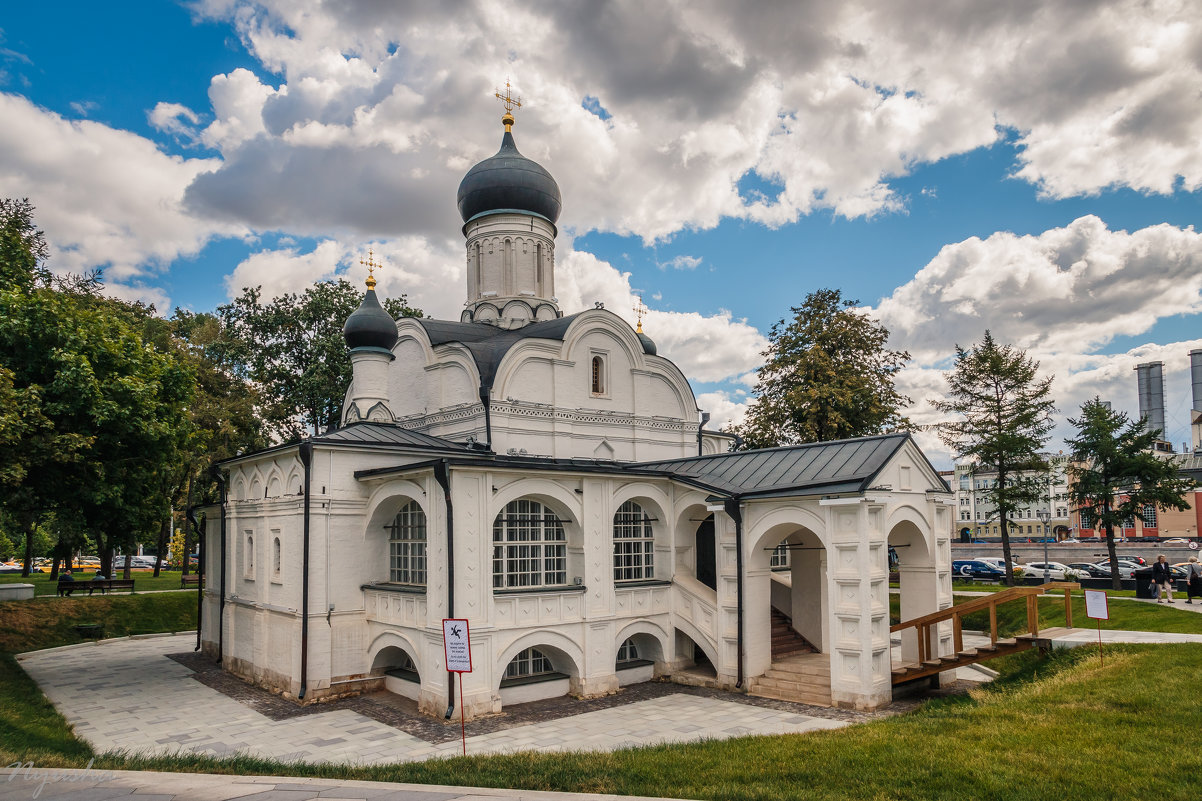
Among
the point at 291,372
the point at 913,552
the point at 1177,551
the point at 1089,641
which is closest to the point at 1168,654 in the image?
the point at 1089,641

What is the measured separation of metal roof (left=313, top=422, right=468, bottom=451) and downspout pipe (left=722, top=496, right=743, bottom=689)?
20.8ft

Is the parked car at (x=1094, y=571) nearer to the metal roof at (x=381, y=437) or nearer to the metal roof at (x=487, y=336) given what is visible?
the metal roof at (x=487, y=336)

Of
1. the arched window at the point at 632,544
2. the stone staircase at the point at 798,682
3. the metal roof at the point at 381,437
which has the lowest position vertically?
the stone staircase at the point at 798,682

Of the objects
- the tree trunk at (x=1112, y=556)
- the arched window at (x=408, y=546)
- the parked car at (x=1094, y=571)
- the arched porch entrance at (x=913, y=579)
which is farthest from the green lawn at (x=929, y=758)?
the parked car at (x=1094, y=571)

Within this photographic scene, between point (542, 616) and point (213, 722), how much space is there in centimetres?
632

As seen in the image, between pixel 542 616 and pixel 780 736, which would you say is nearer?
pixel 780 736

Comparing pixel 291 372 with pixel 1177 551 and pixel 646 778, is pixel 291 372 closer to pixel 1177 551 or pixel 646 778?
pixel 646 778

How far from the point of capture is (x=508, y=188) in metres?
23.8

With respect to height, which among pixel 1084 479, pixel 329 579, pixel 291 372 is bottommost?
pixel 329 579

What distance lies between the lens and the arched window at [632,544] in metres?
17.8

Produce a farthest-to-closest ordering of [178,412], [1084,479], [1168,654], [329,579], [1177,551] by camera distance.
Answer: [1177,551] → [1084,479] → [178,412] → [329,579] → [1168,654]

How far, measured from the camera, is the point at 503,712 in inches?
571

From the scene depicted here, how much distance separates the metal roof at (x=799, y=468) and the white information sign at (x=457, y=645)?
665cm

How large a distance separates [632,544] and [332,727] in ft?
24.1
